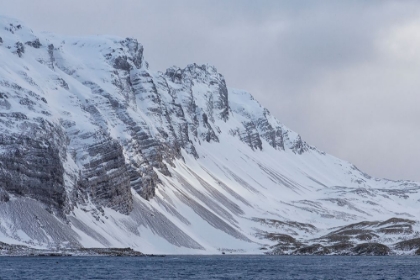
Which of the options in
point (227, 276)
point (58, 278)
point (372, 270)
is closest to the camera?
point (58, 278)

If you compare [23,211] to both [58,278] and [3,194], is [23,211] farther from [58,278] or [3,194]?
[58,278]

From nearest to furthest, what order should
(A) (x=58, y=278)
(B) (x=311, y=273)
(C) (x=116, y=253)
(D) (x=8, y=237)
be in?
(A) (x=58, y=278)
(B) (x=311, y=273)
(D) (x=8, y=237)
(C) (x=116, y=253)

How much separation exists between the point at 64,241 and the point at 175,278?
87.6 meters

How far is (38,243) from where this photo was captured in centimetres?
19025

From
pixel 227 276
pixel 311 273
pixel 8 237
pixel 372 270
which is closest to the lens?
pixel 227 276

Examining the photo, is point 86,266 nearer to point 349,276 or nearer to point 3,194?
point 349,276

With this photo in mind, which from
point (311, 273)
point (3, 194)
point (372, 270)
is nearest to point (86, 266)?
point (311, 273)

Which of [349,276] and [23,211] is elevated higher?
[23,211]

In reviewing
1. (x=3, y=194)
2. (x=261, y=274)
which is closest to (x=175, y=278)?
(x=261, y=274)

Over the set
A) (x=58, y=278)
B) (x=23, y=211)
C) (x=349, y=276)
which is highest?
(x=23, y=211)

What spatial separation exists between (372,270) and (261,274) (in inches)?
936

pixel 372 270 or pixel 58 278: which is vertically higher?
pixel 372 270

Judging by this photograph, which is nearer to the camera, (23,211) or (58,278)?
(58,278)

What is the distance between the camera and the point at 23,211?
198 m
